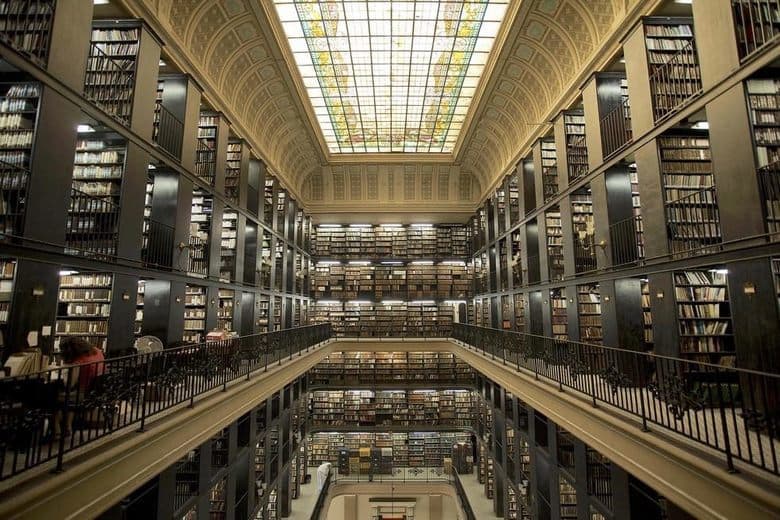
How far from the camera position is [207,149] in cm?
769

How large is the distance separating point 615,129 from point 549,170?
2779mm

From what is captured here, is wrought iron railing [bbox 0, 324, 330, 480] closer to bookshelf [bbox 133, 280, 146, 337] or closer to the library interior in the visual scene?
the library interior

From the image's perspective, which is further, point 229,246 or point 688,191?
point 229,246

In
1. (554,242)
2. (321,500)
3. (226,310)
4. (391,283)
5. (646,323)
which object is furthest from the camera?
(391,283)

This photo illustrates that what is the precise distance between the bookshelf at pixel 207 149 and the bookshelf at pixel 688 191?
704 cm

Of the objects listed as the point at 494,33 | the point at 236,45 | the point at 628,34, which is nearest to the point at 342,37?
the point at 236,45

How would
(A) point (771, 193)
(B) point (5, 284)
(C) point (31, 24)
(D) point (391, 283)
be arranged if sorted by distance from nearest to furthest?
1. (A) point (771, 193)
2. (C) point (31, 24)
3. (B) point (5, 284)
4. (D) point (391, 283)

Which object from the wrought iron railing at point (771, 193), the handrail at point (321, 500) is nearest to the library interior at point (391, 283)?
the wrought iron railing at point (771, 193)

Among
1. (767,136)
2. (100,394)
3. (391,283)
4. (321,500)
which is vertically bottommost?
(321,500)

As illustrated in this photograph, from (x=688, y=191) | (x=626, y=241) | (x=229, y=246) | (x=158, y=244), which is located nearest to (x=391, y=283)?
(x=229, y=246)

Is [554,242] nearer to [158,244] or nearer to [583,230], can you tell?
[583,230]

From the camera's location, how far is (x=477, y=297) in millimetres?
14336

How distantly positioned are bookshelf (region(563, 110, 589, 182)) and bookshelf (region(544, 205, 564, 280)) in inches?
36.6

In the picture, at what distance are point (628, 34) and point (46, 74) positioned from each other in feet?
21.8
